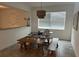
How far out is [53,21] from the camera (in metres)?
2.47

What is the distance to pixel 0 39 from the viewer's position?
2793 mm

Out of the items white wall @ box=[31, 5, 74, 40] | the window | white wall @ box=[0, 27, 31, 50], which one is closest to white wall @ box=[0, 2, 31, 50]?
white wall @ box=[0, 27, 31, 50]

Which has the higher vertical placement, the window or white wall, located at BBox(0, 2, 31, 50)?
the window

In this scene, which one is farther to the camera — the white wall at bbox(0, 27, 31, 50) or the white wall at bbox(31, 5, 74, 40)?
the white wall at bbox(0, 27, 31, 50)

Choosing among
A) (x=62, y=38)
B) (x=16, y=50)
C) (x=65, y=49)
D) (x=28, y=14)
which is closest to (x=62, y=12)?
(x=62, y=38)

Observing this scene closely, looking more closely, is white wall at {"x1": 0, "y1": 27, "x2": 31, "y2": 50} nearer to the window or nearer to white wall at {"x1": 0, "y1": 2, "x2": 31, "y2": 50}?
white wall at {"x1": 0, "y1": 2, "x2": 31, "y2": 50}

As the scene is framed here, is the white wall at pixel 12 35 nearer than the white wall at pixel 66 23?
No

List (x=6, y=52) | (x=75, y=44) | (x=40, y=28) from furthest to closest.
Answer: (x=75, y=44) < (x=40, y=28) < (x=6, y=52)

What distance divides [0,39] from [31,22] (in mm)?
954

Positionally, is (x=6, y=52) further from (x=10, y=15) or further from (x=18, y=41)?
(x=10, y=15)

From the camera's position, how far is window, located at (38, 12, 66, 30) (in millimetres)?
2420

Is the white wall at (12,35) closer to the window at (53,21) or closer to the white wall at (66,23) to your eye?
the white wall at (66,23)

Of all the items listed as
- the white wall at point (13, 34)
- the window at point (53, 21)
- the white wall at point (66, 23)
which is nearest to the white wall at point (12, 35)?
the white wall at point (13, 34)

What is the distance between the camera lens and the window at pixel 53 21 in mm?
2420
